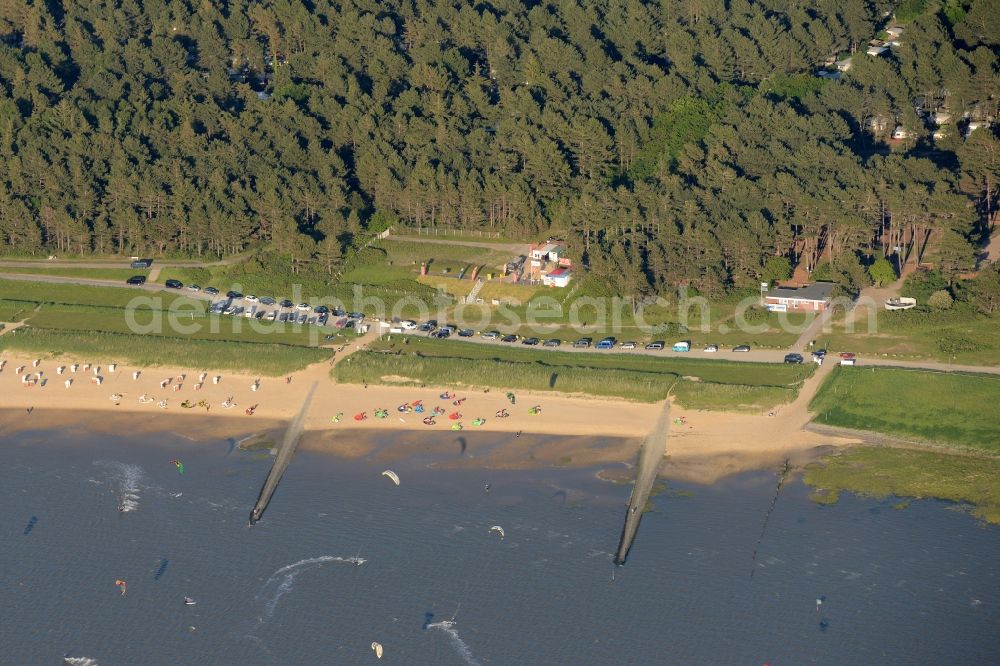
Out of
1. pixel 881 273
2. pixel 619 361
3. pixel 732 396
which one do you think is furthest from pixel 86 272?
pixel 881 273

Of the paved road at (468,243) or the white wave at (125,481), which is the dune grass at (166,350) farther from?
the paved road at (468,243)

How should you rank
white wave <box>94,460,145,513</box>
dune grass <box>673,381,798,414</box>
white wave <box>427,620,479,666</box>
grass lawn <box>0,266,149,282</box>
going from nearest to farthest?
white wave <box>427,620,479,666</box> < white wave <box>94,460,145,513</box> < dune grass <box>673,381,798,414</box> < grass lawn <box>0,266,149,282</box>

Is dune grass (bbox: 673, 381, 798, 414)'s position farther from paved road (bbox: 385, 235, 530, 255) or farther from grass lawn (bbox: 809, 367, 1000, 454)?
paved road (bbox: 385, 235, 530, 255)

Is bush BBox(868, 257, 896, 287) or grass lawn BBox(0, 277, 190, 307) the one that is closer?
bush BBox(868, 257, 896, 287)

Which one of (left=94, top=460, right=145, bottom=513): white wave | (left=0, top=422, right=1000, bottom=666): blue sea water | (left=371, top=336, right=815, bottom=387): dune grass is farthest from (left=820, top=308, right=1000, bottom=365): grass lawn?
(left=94, top=460, right=145, bottom=513): white wave

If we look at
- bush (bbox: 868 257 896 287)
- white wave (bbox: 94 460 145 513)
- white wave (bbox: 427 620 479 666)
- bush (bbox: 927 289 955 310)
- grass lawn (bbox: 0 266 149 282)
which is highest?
bush (bbox: 868 257 896 287)

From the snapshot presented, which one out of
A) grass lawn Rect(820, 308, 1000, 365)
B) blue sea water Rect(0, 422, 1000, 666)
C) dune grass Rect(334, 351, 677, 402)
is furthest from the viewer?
grass lawn Rect(820, 308, 1000, 365)
